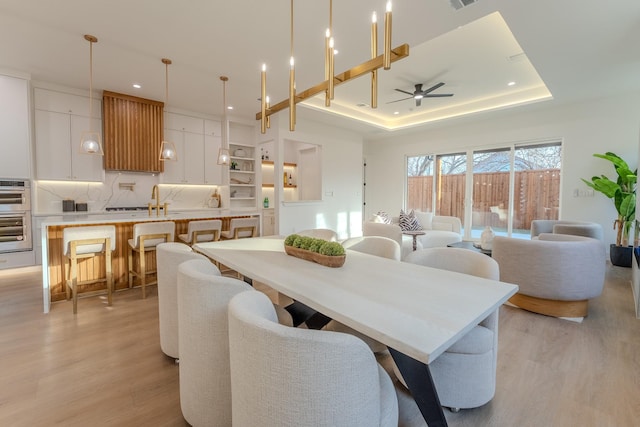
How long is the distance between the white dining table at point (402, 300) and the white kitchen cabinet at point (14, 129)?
4699mm

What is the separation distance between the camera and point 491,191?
Result: 656 cm

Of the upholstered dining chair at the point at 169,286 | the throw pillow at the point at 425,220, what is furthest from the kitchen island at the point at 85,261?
the throw pillow at the point at 425,220

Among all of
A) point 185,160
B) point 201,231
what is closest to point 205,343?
point 201,231

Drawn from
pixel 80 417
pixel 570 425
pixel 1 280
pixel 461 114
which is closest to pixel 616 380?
pixel 570 425

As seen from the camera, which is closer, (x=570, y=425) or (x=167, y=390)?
(x=570, y=425)

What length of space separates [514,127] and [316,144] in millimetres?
4261

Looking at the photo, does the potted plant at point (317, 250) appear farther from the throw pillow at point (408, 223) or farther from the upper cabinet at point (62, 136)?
the upper cabinet at point (62, 136)

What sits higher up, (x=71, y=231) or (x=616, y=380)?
(x=71, y=231)

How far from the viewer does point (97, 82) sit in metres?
4.59

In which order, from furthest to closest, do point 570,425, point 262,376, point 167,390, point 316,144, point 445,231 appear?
point 316,144
point 445,231
point 167,390
point 570,425
point 262,376

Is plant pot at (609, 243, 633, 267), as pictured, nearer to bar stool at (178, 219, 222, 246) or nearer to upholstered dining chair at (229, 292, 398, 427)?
upholstered dining chair at (229, 292, 398, 427)

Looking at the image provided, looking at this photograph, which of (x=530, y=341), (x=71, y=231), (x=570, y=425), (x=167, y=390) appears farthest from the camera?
(x=71, y=231)

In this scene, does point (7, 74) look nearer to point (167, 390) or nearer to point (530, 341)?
point (167, 390)

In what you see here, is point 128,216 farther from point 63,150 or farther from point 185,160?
point 185,160
